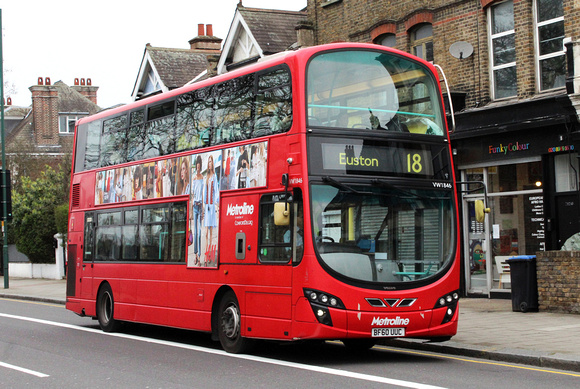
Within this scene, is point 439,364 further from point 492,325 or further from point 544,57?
point 544,57

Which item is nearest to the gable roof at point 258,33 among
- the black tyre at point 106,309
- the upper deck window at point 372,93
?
A: the black tyre at point 106,309

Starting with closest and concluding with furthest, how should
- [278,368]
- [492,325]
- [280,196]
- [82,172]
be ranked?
[278,368] < [280,196] < [492,325] < [82,172]

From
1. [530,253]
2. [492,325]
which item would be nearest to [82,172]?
[492,325]

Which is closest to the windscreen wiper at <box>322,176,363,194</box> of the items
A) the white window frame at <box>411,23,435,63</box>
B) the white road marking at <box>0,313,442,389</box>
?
the white road marking at <box>0,313,442,389</box>

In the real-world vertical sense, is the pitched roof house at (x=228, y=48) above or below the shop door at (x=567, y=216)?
above

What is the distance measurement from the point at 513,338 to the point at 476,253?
790 centimetres

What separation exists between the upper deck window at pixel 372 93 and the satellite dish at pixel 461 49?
856cm

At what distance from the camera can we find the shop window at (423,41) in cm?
2156

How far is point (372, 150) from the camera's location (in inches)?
430

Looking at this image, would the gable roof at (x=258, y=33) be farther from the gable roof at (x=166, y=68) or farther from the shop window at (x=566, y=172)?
the shop window at (x=566, y=172)

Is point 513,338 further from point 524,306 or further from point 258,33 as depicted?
point 258,33

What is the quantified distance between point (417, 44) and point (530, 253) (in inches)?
260

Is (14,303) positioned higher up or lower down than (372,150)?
lower down

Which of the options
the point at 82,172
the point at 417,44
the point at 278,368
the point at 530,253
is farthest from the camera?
the point at 417,44
